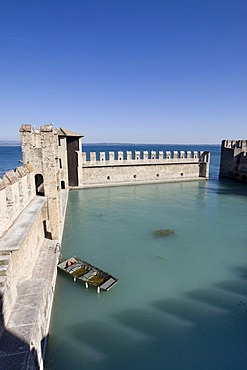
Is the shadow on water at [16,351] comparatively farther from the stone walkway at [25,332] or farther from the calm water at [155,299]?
the calm water at [155,299]

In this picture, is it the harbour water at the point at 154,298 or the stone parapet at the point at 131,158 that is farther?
the stone parapet at the point at 131,158

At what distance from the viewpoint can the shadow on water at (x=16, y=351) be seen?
329 cm

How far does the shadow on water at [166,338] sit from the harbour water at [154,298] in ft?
0.07

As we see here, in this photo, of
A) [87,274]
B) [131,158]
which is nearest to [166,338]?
[87,274]

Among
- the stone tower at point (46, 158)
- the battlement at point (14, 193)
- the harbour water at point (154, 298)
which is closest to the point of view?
the harbour water at point (154, 298)

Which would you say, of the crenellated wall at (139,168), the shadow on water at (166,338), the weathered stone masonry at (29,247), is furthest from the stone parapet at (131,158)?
the shadow on water at (166,338)

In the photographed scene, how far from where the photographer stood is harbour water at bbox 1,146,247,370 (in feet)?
16.1

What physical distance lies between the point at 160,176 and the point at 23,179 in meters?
18.2

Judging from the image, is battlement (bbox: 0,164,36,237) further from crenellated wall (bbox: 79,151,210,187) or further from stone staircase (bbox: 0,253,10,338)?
crenellated wall (bbox: 79,151,210,187)

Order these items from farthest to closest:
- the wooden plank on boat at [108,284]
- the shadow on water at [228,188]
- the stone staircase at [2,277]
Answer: the shadow on water at [228,188]
the wooden plank on boat at [108,284]
the stone staircase at [2,277]

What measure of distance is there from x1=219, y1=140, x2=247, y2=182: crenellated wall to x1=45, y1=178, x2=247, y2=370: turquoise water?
13919 millimetres

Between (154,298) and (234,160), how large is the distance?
2356 centimetres

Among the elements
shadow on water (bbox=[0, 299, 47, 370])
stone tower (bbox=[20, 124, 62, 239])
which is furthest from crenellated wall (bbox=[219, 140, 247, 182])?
shadow on water (bbox=[0, 299, 47, 370])

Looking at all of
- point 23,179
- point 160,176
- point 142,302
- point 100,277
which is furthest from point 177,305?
point 160,176
